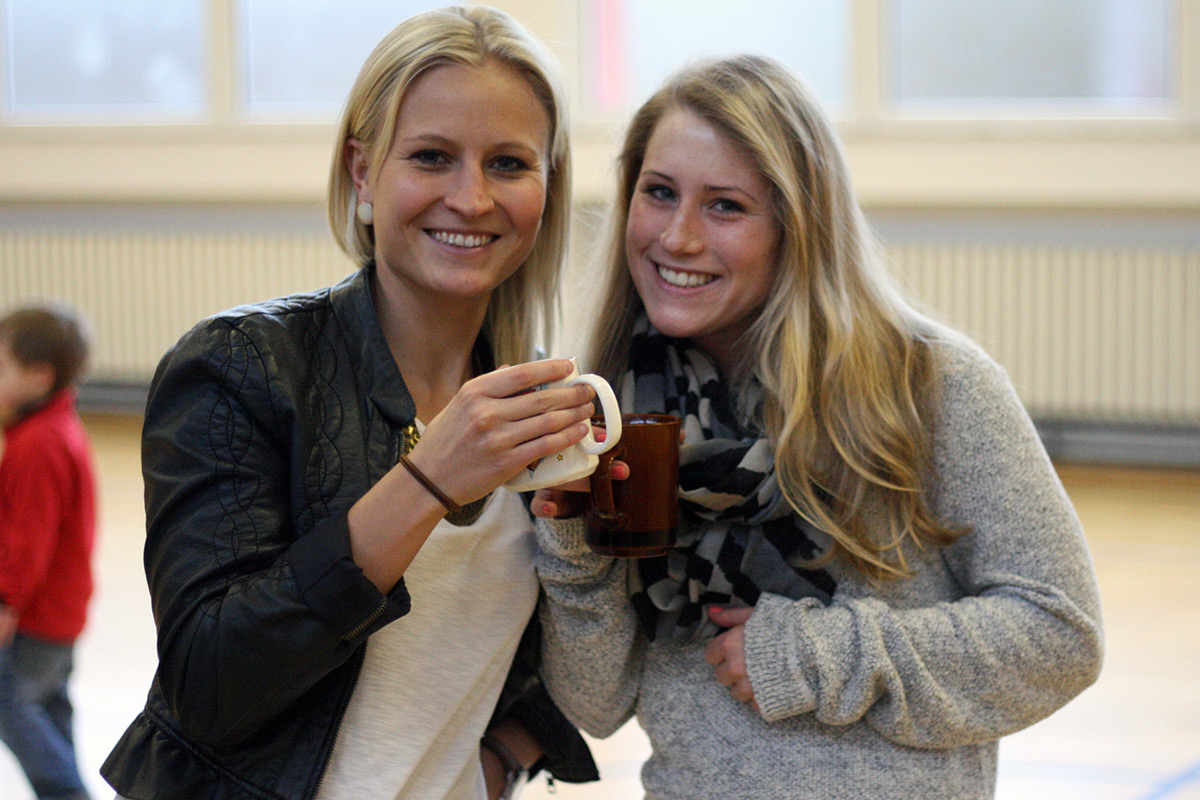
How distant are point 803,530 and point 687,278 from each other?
0.34 metres

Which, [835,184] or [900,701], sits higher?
[835,184]

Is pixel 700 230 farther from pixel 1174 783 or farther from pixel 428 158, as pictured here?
pixel 1174 783

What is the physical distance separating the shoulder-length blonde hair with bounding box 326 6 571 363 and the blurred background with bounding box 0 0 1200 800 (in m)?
1.74

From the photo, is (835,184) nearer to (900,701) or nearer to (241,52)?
(900,701)

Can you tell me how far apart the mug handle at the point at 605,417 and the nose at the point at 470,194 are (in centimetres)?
28

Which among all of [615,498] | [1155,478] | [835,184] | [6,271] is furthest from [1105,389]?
[6,271]

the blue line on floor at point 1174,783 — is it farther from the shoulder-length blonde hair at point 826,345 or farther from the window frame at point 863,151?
the window frame at point 863,151

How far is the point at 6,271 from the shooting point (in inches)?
277

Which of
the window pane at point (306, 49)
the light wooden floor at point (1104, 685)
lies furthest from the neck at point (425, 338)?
the window pane at point (306, 49)

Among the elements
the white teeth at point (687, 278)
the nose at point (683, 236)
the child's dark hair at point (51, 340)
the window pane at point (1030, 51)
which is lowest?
the child's dark hair at point (51, 340)

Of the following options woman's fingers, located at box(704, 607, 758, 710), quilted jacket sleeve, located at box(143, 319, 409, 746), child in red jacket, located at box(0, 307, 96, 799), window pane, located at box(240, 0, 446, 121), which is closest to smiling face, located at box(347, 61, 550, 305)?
quilted jacket sleeve, located at box(143, 319, 409, 746)

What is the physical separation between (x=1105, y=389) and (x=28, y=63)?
6.15 metres

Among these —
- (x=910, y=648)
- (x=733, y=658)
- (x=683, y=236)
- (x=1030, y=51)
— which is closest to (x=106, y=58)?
(x=1030, y=51)

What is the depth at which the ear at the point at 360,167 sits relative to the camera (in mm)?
1412
